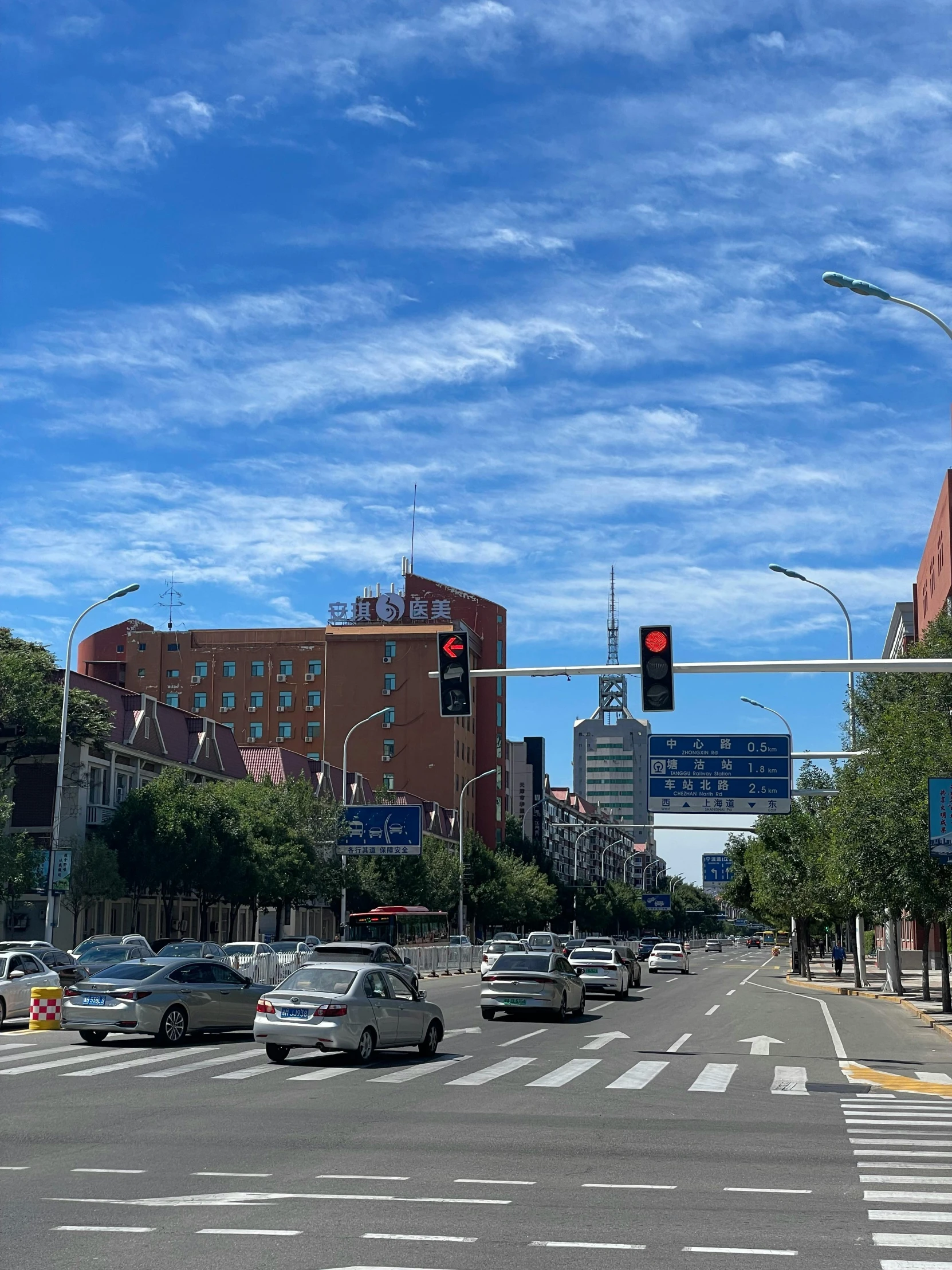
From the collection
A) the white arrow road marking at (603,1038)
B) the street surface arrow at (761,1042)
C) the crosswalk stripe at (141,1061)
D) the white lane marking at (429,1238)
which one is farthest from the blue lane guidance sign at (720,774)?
the white lane marking at (429,1238)

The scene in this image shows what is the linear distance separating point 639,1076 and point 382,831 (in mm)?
43890

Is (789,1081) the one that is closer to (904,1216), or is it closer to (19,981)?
(904,1216)

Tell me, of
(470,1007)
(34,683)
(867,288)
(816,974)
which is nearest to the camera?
(867,288)

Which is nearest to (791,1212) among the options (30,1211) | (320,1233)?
(320,1233)

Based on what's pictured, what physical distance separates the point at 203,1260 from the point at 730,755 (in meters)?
31.0

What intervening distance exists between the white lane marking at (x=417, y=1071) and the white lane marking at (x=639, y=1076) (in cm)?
265

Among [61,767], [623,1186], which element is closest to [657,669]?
[623,1186]

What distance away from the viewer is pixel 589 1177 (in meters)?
11.0

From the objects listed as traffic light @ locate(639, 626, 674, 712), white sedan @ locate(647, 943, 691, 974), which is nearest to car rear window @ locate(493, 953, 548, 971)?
traffic light @ locate(639, 626, 674, 712)

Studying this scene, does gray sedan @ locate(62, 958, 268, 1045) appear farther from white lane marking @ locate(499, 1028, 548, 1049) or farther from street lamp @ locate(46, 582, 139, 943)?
street lamp @ locate(46, 582, 139, 943)

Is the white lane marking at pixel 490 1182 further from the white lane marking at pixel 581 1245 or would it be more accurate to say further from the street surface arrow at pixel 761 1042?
the street surface arrow at pixel 761 1042

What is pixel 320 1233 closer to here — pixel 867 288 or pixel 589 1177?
pixel 589 1177

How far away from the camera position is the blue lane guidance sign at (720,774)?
37312 mm

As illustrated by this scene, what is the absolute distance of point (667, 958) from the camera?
7019cm
